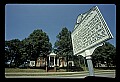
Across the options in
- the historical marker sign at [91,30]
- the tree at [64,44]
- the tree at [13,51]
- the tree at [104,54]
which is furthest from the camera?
the tree at [13,51]

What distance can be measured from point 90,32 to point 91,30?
6.7 inches

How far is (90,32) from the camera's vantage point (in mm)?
9477

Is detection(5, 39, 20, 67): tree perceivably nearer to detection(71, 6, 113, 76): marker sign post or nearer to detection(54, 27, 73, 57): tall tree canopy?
detection(54, 27, 73, 57): tall tree canopy

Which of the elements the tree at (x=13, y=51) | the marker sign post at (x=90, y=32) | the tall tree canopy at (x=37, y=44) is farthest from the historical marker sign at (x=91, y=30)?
the tree at (x=13, y=51)

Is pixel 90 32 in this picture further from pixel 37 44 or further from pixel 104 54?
pixel 104 54

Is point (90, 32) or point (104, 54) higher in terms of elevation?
point (90, 32)

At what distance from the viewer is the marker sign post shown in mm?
8530

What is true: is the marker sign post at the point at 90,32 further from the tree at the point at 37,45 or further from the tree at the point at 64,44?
the tree at the point at 37,45

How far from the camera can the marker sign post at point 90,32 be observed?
8.53 m

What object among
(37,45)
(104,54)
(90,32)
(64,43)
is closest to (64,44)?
(64,43)

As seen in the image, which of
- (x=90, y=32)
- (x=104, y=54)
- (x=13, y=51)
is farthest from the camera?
(x=13, y=51)

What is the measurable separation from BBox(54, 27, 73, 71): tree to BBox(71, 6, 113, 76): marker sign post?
1843cm
